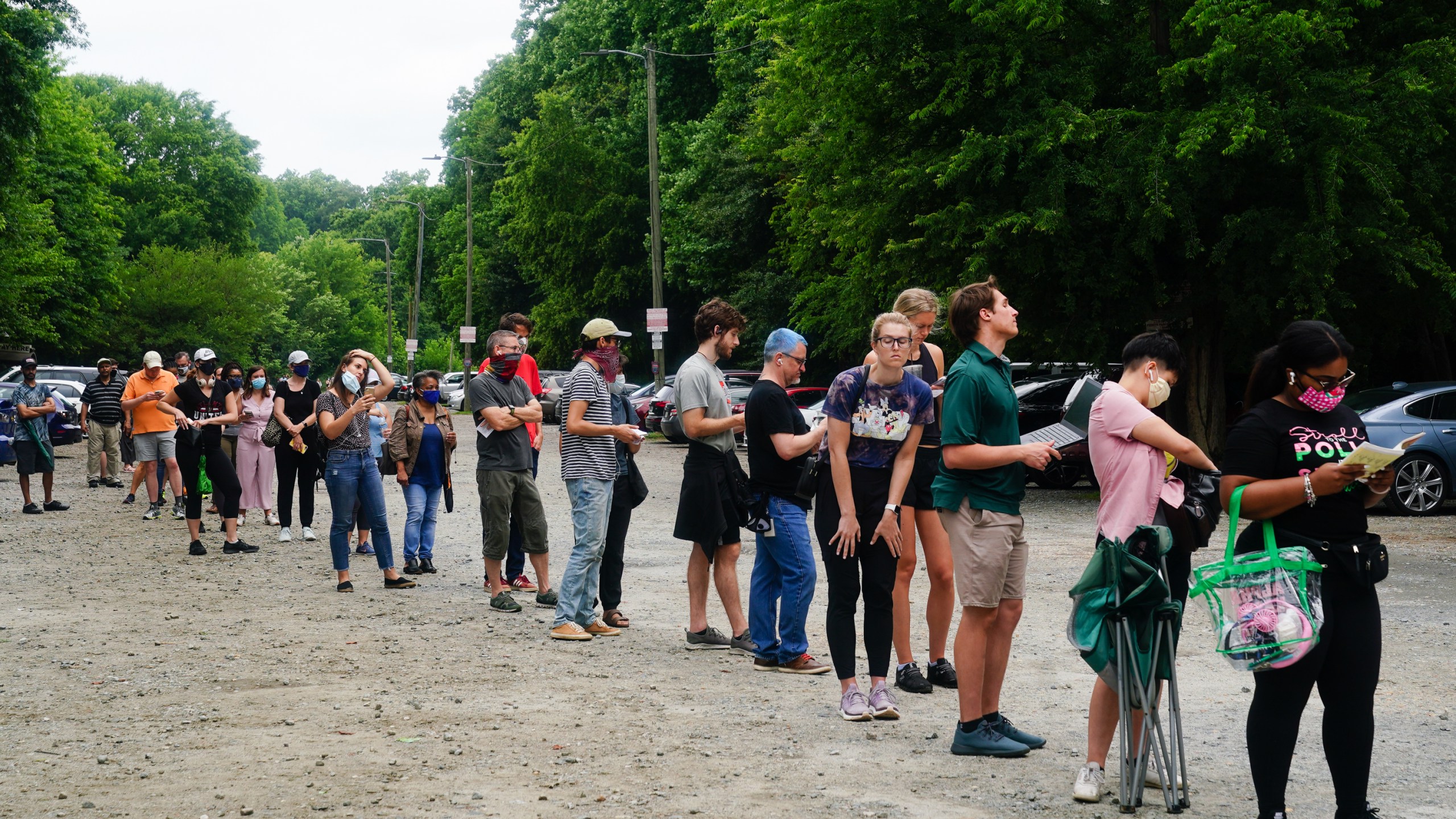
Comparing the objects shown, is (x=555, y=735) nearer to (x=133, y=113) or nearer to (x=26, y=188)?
(x=26, y=188)

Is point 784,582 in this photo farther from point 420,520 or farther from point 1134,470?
point 420,520

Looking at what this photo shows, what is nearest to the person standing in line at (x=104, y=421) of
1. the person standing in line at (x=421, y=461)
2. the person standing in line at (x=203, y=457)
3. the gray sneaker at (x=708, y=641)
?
the person standing in line at (x=203, y=457)

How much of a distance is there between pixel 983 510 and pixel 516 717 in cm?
230

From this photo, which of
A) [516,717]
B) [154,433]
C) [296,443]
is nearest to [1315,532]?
[516,717]

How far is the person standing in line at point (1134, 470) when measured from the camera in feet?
16.4

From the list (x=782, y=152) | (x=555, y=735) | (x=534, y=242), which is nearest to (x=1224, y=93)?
(x=782, y=152)

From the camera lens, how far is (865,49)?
18.2 m

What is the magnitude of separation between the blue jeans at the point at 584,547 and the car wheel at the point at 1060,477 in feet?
39.1

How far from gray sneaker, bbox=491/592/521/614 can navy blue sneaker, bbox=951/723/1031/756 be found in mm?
4318

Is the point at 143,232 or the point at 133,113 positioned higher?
the point at 133,113

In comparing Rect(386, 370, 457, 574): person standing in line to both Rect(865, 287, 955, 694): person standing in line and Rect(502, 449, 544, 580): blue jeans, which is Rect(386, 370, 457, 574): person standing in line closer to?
Rect(502, 449, 544, 580): blue jeans

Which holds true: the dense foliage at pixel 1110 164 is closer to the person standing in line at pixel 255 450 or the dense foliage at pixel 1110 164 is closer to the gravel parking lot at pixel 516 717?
the gravel parking lot at pixel 516 717

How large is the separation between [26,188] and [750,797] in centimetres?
4193

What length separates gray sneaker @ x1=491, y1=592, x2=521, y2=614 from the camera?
30.5 ft
